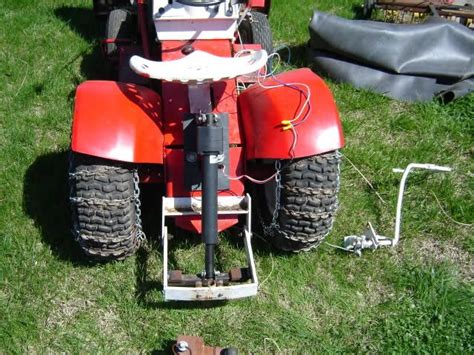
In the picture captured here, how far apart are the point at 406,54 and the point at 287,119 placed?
204cm

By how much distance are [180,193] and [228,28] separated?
0.87m

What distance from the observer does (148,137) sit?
3100mm

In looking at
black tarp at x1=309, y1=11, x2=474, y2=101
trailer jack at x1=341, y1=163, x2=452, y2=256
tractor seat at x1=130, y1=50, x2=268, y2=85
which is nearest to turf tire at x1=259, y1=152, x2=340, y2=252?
trailer jack at x1=341, y1=163, x2=452, y2=256

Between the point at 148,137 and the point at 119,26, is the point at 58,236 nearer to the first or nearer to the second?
the point at 148,137

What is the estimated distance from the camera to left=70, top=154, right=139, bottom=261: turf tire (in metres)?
3.02

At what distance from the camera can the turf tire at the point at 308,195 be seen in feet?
10.2

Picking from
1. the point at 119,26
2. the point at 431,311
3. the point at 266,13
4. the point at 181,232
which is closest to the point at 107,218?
the point at 181,232

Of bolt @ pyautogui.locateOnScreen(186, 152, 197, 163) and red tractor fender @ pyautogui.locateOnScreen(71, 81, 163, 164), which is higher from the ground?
red tractor fender @ pyautogui.locateOnScreen(71, 81, 163, 164)

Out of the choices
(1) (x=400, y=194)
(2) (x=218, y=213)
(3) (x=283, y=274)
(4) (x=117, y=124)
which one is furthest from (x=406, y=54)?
(4) (x=117, y=124)

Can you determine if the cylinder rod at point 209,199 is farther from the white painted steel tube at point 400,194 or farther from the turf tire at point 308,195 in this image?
the white painted steel tube at point 400,194

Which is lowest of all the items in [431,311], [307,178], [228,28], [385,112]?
[431,311]

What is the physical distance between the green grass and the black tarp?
34cm

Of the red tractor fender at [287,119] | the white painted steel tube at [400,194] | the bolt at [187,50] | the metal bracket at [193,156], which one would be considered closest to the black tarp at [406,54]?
the white painted steel tube at [400,194]

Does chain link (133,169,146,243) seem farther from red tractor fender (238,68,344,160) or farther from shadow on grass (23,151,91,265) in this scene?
red tractor fender (238,68,344,160)
